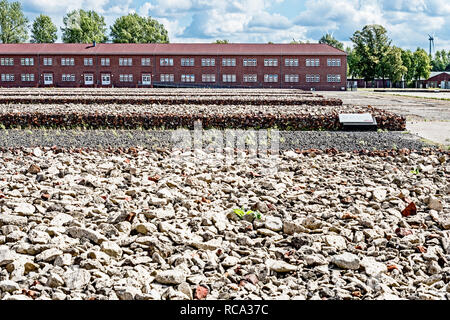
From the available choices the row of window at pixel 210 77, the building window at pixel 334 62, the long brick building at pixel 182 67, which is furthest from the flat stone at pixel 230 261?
the building window at pixel 334 62

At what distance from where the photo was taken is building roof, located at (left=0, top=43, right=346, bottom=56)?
2603 inches

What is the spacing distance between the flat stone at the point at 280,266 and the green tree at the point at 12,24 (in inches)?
2485

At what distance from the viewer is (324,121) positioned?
551 inches

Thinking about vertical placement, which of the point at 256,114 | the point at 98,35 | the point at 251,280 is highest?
the point at 98,35

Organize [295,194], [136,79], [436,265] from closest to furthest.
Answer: [436,265] → [295,194] → [136,79]

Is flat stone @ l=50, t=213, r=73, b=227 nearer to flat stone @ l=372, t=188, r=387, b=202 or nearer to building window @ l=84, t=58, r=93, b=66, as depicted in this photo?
flat stone @ l=372, t=188, r=387, b=202

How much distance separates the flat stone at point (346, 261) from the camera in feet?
13.8

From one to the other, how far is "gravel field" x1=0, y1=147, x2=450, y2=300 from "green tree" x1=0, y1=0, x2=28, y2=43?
60.6m

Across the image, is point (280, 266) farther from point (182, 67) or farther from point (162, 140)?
point (182, 67)

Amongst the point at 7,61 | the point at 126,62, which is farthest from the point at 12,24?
the point at 126,62
